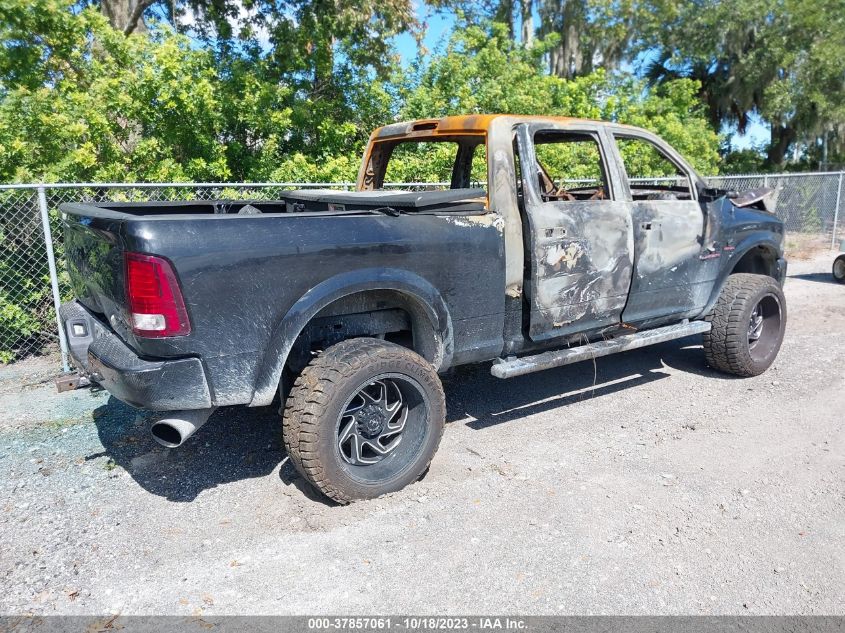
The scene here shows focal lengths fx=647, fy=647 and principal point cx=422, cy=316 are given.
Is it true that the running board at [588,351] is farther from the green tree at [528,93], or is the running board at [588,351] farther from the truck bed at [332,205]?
the green tree at [528,93]

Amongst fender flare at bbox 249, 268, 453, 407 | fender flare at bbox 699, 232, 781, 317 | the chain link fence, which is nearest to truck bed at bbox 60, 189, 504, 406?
fender flare at bbox 249, 268, 453, 407

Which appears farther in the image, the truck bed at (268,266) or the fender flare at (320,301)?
the fender flare at (320,301)

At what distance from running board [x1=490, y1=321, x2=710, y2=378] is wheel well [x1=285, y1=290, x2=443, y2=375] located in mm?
547

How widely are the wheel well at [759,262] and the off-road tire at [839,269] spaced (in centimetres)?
515

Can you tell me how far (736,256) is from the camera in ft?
18.2

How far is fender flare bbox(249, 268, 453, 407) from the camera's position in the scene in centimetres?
325

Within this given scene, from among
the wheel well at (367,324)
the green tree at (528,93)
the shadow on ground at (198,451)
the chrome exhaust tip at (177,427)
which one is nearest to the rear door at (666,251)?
the wheel well at (367,324)

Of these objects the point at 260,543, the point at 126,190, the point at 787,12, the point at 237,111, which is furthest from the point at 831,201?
the point at 260,543

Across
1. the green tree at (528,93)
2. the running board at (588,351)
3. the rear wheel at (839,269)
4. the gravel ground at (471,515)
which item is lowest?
the gravel ground at (471,515)

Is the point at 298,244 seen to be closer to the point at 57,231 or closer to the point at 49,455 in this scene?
the point at 49,455

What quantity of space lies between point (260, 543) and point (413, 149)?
6.90 meters

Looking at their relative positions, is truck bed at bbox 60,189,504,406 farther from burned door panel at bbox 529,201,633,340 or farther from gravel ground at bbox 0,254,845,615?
gravel ground at bbox 0,254,845,615

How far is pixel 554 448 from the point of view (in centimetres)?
428

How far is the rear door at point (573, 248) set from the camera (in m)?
4.17
